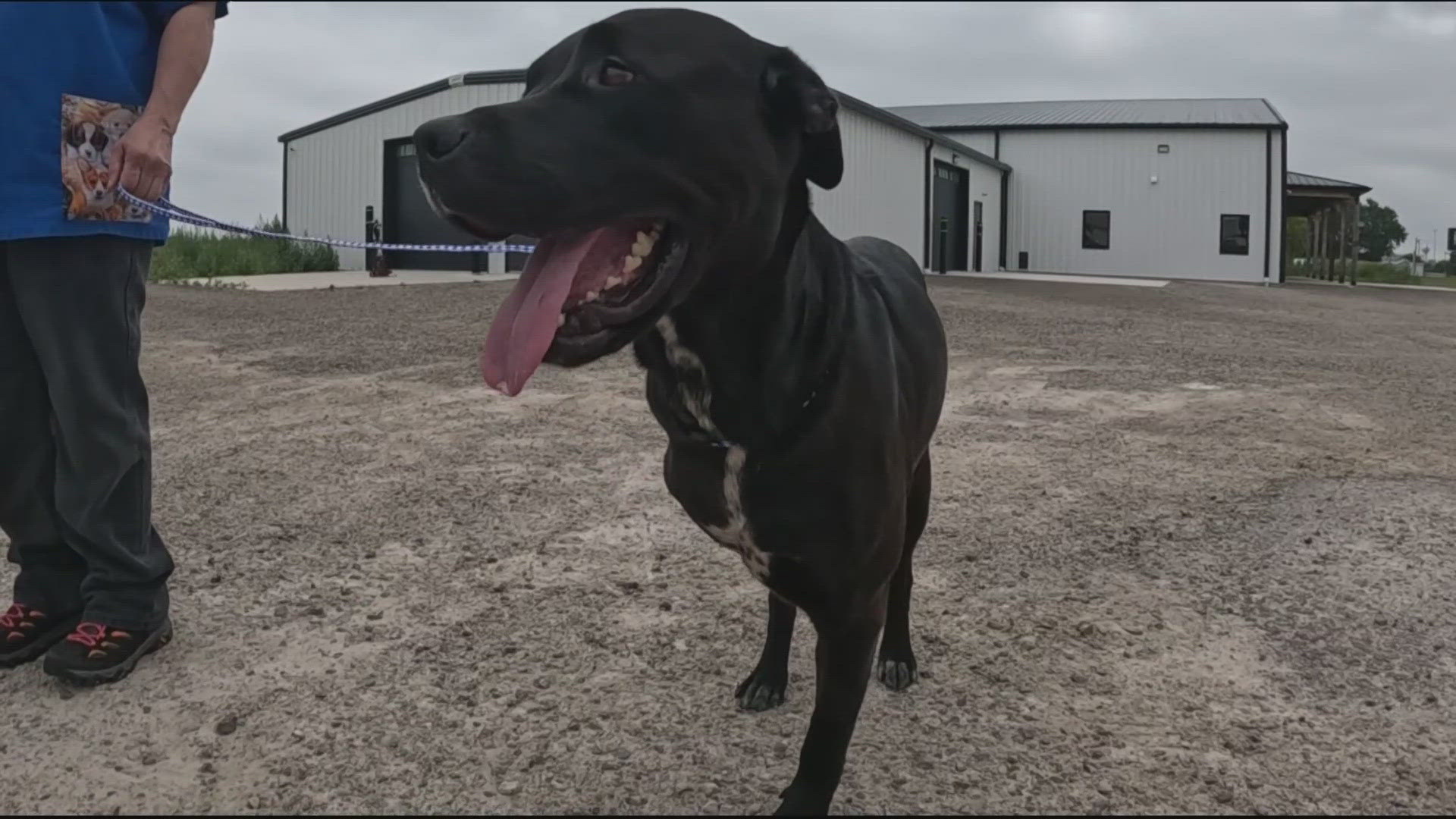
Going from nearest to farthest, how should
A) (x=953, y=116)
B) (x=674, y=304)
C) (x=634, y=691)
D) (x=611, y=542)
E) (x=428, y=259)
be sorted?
(x=674, y=304) → (x=634, y=691) → (x=611, y=542) → (x=428, y=259) → (x=953, y=116)

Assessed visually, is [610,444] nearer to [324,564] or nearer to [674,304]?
[324,564]

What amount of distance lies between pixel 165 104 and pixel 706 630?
1.74 m

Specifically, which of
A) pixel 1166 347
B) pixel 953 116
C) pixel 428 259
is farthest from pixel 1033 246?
pixel 1166 347

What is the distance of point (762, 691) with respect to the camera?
2330 millimetres

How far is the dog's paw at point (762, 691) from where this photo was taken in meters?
2.32

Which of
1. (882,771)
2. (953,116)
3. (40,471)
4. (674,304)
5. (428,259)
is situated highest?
(953,116)

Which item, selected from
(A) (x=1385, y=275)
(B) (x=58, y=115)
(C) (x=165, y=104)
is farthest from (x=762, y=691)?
(A) (x=1385, y=275)

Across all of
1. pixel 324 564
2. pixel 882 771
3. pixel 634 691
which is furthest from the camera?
pixel 324 564

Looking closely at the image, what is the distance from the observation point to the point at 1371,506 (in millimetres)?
3736

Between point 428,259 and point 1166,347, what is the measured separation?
13.5 meters

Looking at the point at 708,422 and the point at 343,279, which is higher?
the point at 343,279

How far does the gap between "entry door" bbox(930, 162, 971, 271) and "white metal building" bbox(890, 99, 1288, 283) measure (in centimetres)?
316

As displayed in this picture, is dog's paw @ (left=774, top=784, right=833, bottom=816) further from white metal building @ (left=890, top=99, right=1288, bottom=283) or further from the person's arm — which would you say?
white metal building @ (left=890, top=99, right=1288, bottom=283)

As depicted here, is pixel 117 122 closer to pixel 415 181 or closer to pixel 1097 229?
pixel 415 181
